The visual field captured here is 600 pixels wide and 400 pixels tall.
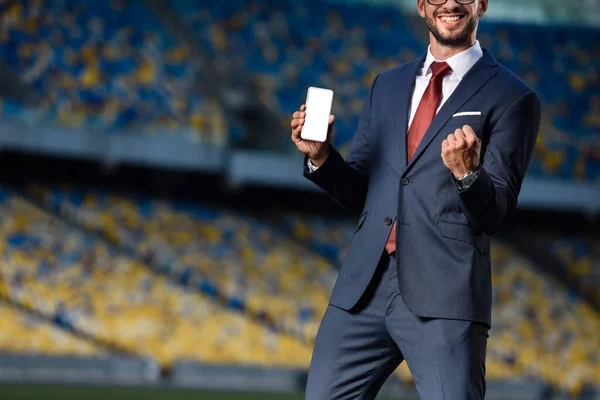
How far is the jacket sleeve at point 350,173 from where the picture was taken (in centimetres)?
278

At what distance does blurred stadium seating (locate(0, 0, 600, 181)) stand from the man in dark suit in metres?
10.7

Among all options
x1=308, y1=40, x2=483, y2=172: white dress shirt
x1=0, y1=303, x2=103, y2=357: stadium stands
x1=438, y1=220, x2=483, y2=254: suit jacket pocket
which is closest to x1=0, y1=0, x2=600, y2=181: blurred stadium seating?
x1=0, y1=303, x2=103, y2=357: stadium stands

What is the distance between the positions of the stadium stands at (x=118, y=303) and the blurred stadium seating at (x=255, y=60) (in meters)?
1.70

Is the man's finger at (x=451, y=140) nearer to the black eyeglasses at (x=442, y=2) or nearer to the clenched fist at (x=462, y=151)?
the clenched fist at (x=462, y=151)

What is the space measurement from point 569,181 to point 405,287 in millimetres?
12302

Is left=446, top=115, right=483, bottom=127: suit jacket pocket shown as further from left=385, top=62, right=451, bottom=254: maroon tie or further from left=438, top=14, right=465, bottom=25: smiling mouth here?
left=438, top=14, right=465, bottom=25: smiling mouth

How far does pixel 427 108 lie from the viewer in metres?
2.78

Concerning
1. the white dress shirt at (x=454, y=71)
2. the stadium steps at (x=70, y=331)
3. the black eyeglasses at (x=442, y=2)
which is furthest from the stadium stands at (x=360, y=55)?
the black eyeglasses at (x=442, y=2)

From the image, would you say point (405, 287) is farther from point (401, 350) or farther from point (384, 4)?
point (384, 4)

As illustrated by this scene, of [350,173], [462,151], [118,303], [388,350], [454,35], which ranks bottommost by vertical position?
[118,303]

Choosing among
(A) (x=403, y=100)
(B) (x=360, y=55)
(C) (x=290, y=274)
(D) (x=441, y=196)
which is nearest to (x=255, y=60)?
(B) (x=360, y=55)

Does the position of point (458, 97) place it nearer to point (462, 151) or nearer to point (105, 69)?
point (462, 151)

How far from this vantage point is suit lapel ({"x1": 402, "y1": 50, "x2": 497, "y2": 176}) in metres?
2.69

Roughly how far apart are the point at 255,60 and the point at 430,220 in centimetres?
1354
